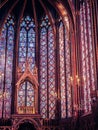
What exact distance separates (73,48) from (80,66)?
2.25 metres

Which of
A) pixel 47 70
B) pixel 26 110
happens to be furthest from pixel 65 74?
pixel 26 110

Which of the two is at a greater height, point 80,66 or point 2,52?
point 2,52

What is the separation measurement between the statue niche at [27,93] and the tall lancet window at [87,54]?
4.68m

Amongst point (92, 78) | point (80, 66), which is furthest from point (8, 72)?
point (92, 78)

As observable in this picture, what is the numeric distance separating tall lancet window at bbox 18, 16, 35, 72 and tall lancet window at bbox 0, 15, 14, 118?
37.5 inches

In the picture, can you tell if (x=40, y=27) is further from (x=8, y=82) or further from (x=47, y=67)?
(x=8, y=82)

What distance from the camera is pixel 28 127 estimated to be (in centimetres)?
2628

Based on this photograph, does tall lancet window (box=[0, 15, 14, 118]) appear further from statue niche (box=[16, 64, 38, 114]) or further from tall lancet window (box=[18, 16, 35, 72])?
statue niche (box=[16, 64, 38, 114])

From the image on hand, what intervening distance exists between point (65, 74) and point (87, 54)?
15.0 feet

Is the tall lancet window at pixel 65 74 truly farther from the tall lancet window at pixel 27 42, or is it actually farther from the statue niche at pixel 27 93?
the tall lancet window at pixel 27 42

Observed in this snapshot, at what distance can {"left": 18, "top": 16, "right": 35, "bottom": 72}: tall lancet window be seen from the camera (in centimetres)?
3041

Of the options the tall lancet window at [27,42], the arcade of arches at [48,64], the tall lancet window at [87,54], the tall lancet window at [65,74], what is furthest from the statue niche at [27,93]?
the tall lancet window at [87,54]

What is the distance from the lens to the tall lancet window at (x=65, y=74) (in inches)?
1073

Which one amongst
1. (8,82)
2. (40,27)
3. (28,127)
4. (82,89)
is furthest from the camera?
(40,27)
